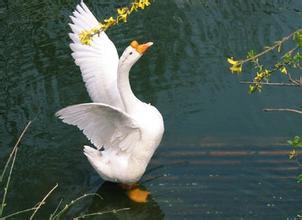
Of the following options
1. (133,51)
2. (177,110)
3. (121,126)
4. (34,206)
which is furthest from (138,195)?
(133,51)

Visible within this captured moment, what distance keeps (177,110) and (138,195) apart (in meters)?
1.39

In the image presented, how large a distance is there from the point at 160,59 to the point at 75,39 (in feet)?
6.22

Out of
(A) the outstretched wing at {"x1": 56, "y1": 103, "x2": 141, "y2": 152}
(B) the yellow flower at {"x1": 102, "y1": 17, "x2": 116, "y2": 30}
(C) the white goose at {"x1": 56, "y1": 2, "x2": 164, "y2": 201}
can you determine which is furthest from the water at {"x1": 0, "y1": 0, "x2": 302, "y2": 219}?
(B) the yellow flower at {"x1": 102, "y1": 17, "x2": 116, "y2": 30}

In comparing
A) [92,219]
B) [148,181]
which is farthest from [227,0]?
[92,219]

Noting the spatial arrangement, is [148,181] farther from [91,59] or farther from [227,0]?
[227,0]

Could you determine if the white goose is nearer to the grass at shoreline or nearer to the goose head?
the goose head

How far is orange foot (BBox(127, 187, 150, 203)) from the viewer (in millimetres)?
6324

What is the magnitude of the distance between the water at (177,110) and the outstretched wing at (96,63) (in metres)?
0.73

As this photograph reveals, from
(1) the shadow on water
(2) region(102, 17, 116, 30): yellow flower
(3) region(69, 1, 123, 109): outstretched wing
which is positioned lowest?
(1) the shadow on water

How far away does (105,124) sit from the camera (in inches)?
238

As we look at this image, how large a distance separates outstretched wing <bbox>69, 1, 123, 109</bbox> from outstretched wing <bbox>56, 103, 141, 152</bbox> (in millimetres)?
440

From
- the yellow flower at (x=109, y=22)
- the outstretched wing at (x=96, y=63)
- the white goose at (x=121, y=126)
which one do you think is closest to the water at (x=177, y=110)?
the white goose at (x=121, y=126)

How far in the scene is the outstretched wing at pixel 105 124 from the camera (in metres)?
5.71

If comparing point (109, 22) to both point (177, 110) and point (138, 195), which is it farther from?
point (177, 110)
